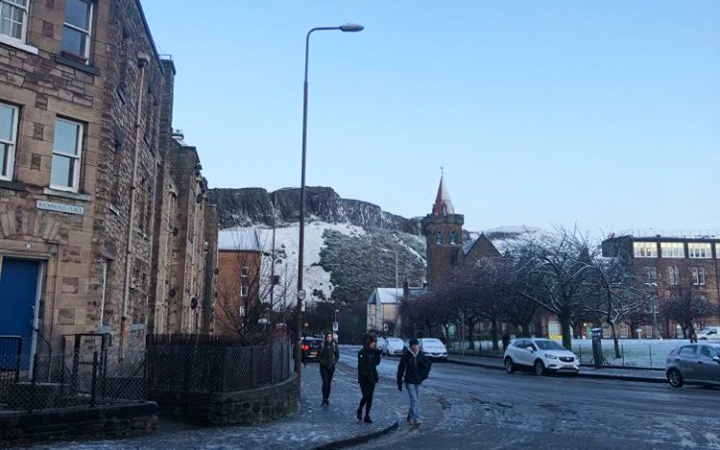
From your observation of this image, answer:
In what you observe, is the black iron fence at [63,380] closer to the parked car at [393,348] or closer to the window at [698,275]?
the parked car at [393,348]

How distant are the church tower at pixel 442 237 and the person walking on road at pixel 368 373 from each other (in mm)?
83339

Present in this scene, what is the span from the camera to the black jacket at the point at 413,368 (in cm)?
1298

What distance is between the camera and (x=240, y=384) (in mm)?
12664

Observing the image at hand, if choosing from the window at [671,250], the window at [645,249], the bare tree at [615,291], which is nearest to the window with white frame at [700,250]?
the window at [671,250]

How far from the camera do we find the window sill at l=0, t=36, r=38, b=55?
13.0 meters

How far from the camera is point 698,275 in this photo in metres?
92.9

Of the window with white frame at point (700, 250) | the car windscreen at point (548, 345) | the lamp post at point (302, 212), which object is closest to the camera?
the lamp post at point (302, 212)

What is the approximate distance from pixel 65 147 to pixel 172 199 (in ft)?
45.8

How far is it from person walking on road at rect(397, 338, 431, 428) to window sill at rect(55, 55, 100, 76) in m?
9.33

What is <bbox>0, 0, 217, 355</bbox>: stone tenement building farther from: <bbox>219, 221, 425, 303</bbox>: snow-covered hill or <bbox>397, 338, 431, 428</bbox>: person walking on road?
<bbox>219, 221, 425, 303</bbox>: snow-covered hill

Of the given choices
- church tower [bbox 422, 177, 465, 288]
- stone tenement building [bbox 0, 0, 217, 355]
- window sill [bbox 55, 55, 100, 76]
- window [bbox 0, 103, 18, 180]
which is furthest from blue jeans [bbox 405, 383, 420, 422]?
church tower [bbox 422, 177, 465, 288]

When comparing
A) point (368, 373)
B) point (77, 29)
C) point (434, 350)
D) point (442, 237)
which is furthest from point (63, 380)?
point (442, 237)

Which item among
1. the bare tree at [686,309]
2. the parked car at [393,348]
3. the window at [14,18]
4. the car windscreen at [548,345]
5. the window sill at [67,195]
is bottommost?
the parked car at [393,348]

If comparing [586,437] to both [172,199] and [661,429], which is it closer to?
[661,429]
